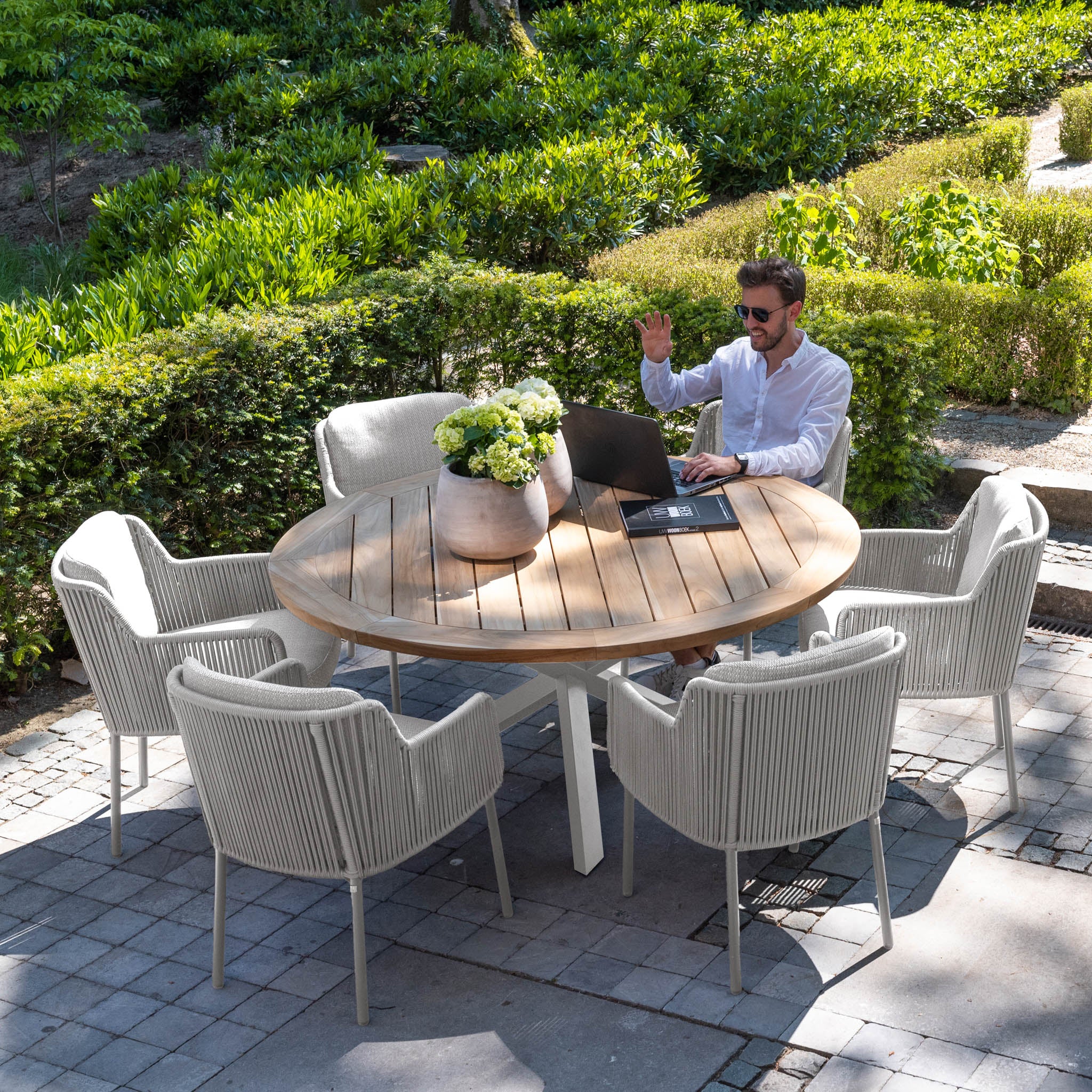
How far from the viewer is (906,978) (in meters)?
3.26

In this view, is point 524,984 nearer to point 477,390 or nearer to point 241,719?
point 241,719

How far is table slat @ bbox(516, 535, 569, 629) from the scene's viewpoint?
340 centimetres

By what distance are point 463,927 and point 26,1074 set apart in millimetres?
1228

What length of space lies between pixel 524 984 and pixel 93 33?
12451 mm

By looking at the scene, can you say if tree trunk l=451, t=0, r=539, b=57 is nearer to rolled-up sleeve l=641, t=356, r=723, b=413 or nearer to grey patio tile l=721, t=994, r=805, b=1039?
rolled-up sleeve l=641, t=356, r=723, b=413

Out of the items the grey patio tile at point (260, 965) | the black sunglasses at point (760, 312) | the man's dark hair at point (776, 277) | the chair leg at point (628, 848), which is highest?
the man's dark hair at point (776, 277)

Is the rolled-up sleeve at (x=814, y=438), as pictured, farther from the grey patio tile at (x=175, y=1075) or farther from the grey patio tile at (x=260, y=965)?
the grey patio tile at (x=175, y=1075)

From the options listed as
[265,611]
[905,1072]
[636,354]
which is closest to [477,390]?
[636,354]

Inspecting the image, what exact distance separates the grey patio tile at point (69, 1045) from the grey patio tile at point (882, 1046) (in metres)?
1.96

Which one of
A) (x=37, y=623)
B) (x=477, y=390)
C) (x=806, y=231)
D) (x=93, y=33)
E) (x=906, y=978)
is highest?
(x=93, y=33)

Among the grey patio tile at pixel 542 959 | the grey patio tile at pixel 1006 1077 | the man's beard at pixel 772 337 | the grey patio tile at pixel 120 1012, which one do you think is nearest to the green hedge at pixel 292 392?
the man's beard at pixel 772 337

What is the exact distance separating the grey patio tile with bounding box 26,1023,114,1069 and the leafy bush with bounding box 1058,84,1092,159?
1370 cm

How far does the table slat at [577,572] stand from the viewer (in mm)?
3410

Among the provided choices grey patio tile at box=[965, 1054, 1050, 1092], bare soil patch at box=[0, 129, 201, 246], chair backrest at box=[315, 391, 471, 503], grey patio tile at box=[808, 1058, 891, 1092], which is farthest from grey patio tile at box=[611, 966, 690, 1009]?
bare soil patch at box=[0, 129, 201, 246]
